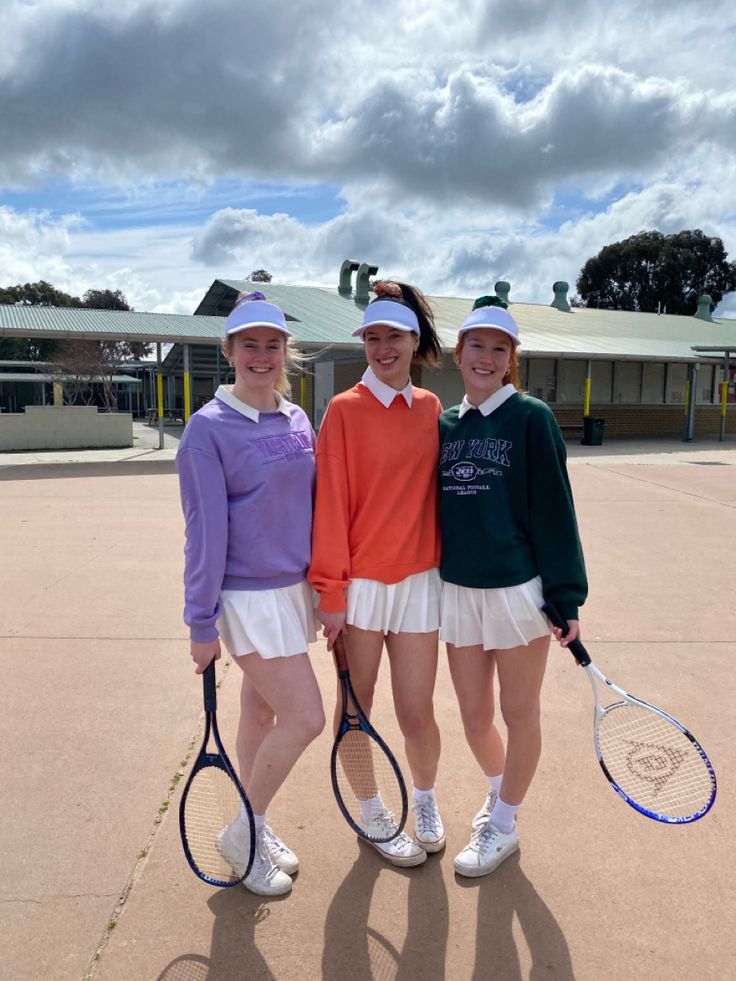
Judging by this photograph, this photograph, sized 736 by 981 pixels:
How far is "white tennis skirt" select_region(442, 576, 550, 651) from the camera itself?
2.51 metres

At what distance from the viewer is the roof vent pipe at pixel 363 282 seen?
2441 cm

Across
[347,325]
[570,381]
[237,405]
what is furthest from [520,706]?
[570,381]

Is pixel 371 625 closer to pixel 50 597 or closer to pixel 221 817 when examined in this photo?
pixel 221 817

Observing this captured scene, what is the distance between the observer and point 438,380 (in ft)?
70.3

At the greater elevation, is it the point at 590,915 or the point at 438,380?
the point at 438,380

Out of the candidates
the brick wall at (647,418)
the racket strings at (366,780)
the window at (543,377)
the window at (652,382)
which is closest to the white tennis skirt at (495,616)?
the racket strings at (366,780)

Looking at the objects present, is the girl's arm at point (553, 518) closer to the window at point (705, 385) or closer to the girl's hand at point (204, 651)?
the girl's hand at point (204, 651)

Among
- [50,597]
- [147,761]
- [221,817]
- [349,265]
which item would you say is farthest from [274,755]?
[349,265]

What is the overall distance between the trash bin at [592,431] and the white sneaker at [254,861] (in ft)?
66.6

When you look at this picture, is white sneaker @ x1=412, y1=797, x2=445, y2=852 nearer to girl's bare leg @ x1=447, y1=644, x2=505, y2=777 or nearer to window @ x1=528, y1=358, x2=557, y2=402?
girl's bare leg @ x1=447, y1=644, x2=505, y2=777

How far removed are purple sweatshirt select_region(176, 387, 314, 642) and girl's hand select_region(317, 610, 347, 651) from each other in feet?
0.50

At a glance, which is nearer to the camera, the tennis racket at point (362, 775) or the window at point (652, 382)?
the tennis racket at point (362, 775)

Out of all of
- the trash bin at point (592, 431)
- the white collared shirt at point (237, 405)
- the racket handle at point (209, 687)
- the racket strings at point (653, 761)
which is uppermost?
the white collared shirt at point (237, 405)

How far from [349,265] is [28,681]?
24.0 m
